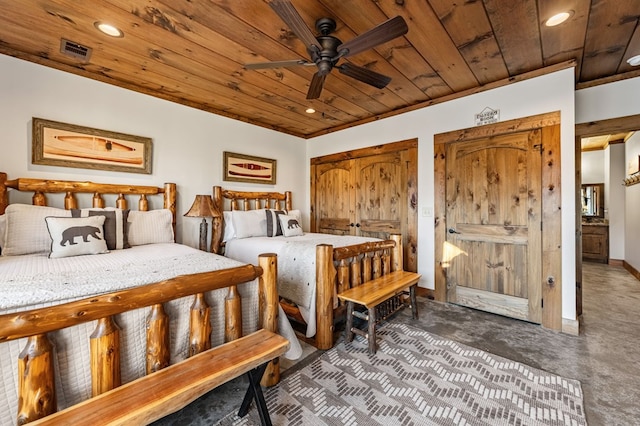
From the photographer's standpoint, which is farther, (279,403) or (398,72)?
(398,72)

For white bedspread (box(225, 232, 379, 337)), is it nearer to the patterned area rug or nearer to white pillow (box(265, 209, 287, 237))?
the patterned area rug

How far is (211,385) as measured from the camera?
113cm

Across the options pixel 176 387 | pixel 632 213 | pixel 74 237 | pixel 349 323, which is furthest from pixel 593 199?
pixel 74 237

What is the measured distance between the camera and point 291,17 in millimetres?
1453

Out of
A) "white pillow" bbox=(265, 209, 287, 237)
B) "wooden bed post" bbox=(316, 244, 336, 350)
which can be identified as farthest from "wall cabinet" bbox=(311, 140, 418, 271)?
"wooden bed post" bbox=(316, 244, 336, 350)

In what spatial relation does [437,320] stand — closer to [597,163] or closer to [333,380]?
[333,380]

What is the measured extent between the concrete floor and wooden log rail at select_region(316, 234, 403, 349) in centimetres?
26

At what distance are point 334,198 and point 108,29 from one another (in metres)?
3.24

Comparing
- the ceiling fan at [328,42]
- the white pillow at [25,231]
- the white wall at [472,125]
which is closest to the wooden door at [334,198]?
the white wall at [472,125]

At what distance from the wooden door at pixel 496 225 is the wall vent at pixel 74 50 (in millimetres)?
3647

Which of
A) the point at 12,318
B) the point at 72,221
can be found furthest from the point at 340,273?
the point at 72,221

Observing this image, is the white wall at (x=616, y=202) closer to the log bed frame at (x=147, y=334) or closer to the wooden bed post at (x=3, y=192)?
the log bed frame at (x=147, y=334)

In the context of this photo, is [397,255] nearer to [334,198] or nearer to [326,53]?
[334,198]

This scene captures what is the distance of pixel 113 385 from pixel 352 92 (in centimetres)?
313
